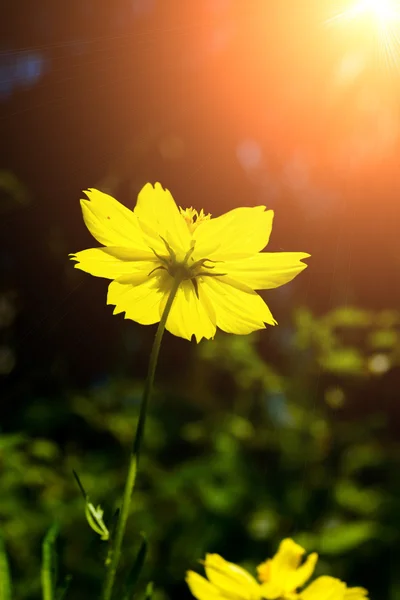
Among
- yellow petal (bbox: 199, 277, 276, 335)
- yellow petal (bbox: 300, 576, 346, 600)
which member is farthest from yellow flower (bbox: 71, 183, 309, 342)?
yellow petal (bbox: 300, 576, 346, 600)

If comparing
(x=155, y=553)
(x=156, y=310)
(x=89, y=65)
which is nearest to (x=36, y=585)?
(x=155, y=553)

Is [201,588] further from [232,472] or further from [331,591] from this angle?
[232,472]

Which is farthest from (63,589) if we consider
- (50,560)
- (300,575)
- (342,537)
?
(342,537)

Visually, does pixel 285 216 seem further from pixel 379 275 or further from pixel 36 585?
pixel 36 585

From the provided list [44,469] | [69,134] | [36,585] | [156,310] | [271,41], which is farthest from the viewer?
[69,134]

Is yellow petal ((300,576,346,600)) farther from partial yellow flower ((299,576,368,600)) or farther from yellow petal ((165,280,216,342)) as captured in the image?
yellow petal ((165,280,216,342))

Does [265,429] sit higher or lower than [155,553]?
higher

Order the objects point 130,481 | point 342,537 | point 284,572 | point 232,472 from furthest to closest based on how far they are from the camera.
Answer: point 232,472, point 342,537, point 284,572, point 130,481
